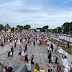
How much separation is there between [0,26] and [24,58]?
111 m

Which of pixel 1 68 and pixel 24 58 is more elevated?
pixel 1 68

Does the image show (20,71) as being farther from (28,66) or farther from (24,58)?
(24,58)

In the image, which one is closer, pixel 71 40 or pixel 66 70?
pixel 66 70

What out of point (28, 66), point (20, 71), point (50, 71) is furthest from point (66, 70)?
point (20, 71)

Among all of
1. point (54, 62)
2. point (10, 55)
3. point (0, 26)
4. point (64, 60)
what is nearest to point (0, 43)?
point (10, 55)

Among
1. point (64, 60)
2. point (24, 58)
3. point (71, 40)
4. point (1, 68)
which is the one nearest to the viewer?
point (1, 68)

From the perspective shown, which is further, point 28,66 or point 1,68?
point 28,66

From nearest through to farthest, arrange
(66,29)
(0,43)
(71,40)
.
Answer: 1. (0,43)
2. (71,40)
3. (66,29)

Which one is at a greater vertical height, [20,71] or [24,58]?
[20,71]

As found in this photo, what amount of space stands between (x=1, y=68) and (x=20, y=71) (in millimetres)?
1835

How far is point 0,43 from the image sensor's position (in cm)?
2328

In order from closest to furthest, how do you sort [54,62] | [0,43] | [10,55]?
1. [54,62]
2. [10,55]
3. [0,43]

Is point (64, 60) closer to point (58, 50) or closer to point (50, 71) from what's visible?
point (50, 71)

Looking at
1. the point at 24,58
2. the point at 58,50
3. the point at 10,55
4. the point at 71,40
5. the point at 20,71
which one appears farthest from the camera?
the point at 71,40
